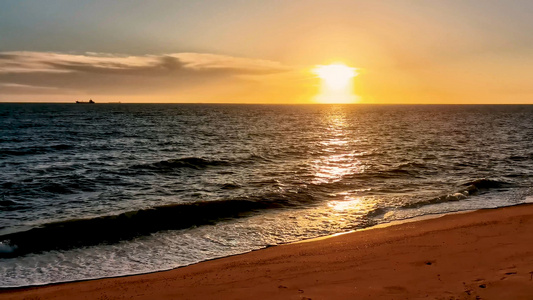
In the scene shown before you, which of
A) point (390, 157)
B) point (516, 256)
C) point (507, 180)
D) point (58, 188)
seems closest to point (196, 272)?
point (516, 256)

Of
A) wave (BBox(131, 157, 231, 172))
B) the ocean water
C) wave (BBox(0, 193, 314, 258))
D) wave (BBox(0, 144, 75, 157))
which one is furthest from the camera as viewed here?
wave (BBox(0, 144, 75, 157))

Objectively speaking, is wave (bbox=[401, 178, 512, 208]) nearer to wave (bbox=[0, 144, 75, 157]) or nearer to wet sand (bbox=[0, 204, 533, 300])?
wet sand (bbox=[0, 204, 533, 300])

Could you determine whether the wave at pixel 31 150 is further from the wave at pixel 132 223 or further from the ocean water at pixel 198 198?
the wave at pixel 132 223

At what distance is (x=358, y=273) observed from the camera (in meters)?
9.80

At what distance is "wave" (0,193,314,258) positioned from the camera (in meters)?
13.2

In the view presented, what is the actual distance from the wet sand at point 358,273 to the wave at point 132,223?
146 inches

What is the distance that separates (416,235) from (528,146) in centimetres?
3470

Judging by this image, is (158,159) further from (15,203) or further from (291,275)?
(291,275)

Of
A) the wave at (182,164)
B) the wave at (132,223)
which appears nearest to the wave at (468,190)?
the wave at (132,223)

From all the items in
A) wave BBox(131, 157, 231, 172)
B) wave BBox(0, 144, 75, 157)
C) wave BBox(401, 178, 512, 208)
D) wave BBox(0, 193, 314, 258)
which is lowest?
wave BBox(0, 193, 314, 258)

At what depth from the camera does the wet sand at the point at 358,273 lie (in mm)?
8516

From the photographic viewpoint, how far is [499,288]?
820cm

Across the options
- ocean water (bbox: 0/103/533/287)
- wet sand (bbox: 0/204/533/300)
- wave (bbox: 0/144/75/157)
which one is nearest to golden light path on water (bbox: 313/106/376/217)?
ocean water (bbox: 0/103/533/287)

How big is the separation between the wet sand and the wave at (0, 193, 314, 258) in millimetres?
3701
